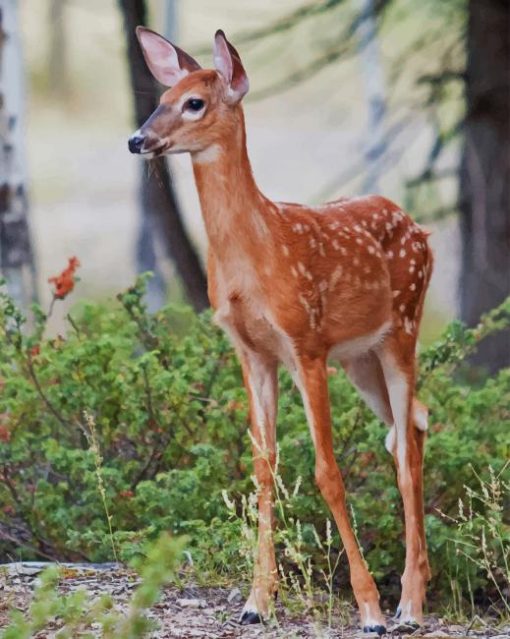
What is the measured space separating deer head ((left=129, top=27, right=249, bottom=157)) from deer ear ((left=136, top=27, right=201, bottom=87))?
0.14 m

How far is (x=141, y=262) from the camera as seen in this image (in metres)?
20.0

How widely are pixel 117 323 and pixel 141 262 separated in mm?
10882

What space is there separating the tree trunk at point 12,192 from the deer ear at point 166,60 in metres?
4.98

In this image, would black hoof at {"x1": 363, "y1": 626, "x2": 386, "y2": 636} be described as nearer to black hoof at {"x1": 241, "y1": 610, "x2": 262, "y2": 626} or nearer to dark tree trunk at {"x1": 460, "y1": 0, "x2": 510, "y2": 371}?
black hoof at {"x1": 241, "y1": 610, "x2": 262, "y2": 626}

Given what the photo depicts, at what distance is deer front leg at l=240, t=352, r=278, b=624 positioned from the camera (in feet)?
22.9

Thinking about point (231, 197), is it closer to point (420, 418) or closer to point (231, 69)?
point (231, 69)

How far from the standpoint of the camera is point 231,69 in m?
6.74

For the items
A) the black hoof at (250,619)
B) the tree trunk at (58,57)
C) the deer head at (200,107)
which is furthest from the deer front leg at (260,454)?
the tree trunk at (58,57)

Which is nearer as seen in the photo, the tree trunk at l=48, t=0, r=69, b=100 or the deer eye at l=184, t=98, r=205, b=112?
the deer eye at l=184, t=98, r=205, b=112

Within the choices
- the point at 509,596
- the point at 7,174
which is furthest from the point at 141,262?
the point at 509,596

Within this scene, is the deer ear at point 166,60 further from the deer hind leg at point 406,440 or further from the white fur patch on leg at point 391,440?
the white fur patch on leg at point 391,440

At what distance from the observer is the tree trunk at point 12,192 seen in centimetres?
1195

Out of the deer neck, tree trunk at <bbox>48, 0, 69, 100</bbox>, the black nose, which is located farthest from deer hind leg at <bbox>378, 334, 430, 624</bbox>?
tree trunk at <bbox>48, 0, 69, 100</bbox>

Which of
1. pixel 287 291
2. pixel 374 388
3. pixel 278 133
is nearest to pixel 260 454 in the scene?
pixel 287 291
